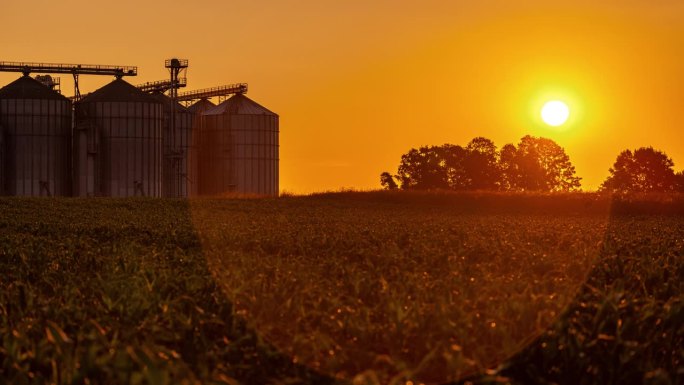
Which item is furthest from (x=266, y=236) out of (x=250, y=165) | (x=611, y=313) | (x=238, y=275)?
(x=250, y=165)

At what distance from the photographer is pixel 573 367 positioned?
9250mm

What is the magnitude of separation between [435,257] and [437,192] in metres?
42.5

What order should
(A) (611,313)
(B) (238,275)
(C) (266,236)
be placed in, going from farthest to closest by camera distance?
(C) (266,236), (B) (238,275), (A) (611,313)

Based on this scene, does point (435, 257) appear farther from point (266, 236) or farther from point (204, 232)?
point (204, 232)

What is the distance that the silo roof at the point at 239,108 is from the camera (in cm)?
7700

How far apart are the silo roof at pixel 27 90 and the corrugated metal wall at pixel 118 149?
2038 mm

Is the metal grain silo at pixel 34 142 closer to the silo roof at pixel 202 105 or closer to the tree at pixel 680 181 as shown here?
the silo roof at pixel 202 105

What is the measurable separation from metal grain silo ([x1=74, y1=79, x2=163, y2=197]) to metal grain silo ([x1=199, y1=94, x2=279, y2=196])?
6.05 metres

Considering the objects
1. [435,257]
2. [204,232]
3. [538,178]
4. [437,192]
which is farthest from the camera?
[538,178]

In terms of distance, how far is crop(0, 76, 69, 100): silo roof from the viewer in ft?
227

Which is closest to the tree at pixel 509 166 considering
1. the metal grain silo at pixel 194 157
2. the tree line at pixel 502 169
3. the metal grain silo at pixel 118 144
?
the tree line at pixel 502 169

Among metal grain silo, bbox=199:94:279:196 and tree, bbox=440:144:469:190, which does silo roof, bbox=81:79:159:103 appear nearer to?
metal grain silo, bbox=199:94:279:196

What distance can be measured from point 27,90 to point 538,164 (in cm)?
5774

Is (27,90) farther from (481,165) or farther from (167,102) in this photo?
(481,165)
